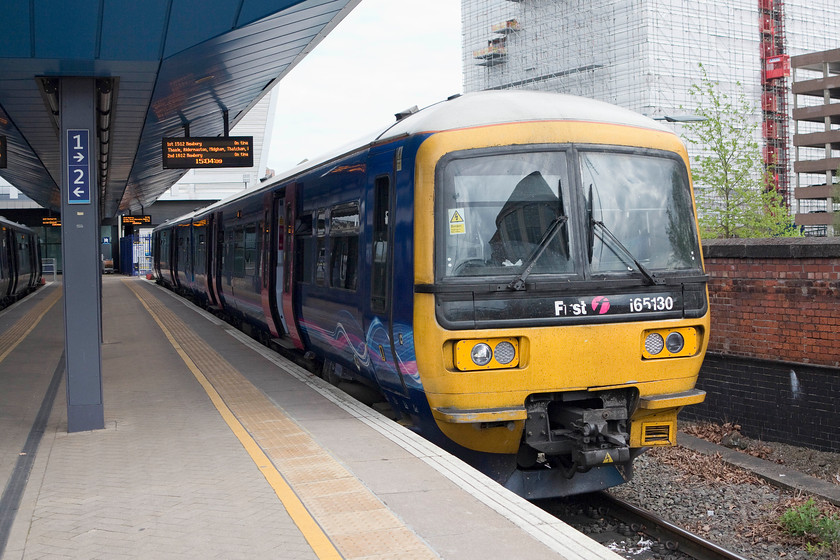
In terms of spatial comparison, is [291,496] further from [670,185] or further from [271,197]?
[271,197]

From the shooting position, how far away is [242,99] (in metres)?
14.3

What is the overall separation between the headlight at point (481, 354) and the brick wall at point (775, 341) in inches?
153

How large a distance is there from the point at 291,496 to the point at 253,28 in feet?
17.2

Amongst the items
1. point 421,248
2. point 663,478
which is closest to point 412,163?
point 421,248

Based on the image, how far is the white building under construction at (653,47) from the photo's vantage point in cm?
6481

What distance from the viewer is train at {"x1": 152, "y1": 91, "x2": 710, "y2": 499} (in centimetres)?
595

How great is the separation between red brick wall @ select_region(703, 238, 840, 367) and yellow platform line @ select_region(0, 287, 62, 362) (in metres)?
11.0

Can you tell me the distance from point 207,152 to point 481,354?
439 inches

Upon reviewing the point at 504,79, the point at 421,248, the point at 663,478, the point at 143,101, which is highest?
the point at 504,79

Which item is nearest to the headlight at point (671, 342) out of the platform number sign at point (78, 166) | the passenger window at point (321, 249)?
the passenger window at point (321, 249)

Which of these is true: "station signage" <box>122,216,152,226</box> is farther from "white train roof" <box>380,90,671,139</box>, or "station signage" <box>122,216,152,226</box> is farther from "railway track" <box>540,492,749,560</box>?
"railway track" <box>540,492,749,560</box>

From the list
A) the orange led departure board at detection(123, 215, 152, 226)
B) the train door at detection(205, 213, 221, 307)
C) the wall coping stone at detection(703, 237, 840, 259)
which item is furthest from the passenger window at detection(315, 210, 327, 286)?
the orange led departure board at detection(123, 215, 152, 226)

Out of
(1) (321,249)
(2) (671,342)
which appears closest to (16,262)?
(1) (321,249)

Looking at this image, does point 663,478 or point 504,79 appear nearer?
point 663,478
